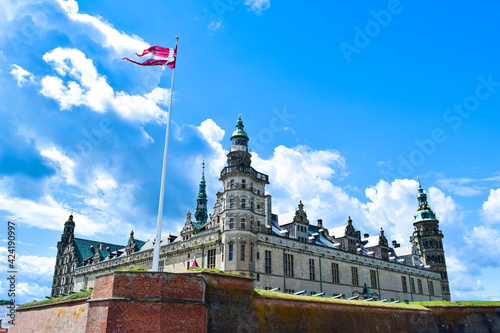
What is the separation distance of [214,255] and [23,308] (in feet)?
71.5

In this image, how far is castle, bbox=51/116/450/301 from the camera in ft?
165

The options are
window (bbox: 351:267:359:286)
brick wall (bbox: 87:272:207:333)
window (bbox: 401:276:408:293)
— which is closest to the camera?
brick wall (bbox: 87:272:207:333)

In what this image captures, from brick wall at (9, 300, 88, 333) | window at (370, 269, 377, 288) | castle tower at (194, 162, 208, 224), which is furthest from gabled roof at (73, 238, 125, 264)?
window at (370, 269, 377, 288)

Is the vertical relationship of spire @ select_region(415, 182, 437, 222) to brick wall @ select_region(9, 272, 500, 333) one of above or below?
above

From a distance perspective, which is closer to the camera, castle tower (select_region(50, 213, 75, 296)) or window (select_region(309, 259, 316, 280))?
window (select_region(309, 259, 316, 280))

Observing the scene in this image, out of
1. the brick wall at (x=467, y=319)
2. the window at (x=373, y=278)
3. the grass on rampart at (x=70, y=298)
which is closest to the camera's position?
the grass on rampart at (x=70, y=298)

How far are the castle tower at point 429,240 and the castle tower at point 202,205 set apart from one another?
48.1 metres

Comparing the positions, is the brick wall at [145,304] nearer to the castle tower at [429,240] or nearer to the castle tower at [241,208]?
the castle tower at [241,208]

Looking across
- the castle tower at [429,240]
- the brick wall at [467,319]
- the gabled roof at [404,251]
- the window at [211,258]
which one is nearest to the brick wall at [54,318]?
the window at [211,258]

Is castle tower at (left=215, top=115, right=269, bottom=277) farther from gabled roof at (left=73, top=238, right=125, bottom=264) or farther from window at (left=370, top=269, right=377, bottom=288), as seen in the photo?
gabled roof at (left=73, top=238, right=125, bottom=264)

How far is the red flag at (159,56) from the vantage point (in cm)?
2792

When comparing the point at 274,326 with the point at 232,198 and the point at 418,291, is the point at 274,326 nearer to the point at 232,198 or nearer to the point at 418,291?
the point at 232,198

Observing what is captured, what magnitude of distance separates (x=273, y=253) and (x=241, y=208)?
7.70 m

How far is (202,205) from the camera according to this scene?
85.2 meters
